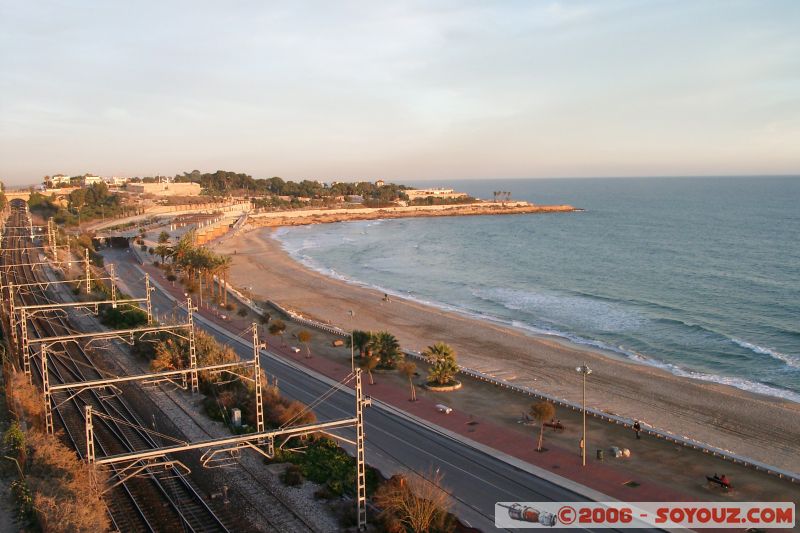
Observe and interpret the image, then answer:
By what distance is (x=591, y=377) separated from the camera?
101 ft

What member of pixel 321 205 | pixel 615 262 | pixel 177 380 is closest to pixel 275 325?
pixel 177 380

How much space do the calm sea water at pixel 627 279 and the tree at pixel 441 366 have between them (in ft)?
43.8

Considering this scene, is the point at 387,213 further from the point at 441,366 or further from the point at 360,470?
the point at 360,470

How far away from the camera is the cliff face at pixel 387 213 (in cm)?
13050

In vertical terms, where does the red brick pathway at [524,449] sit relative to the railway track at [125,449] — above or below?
below

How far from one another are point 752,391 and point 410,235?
78.9m

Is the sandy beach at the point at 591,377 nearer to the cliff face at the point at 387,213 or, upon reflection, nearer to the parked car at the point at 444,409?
the parked car at the point at 444,409

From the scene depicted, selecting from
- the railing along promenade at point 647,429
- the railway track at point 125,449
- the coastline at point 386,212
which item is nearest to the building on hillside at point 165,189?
the coastline at point 386,212

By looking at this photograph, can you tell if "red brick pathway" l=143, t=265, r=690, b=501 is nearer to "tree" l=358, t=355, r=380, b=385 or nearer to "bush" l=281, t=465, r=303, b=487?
"tree" l=358, t=355, r=380, b=385

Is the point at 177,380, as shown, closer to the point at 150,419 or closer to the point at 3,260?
the point at 150,419

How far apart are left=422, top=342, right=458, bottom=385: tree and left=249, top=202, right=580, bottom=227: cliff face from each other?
100952 millimetres

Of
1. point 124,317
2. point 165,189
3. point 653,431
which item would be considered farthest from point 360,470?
point 165,189

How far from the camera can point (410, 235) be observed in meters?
106

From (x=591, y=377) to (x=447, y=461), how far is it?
1406 centimetres
